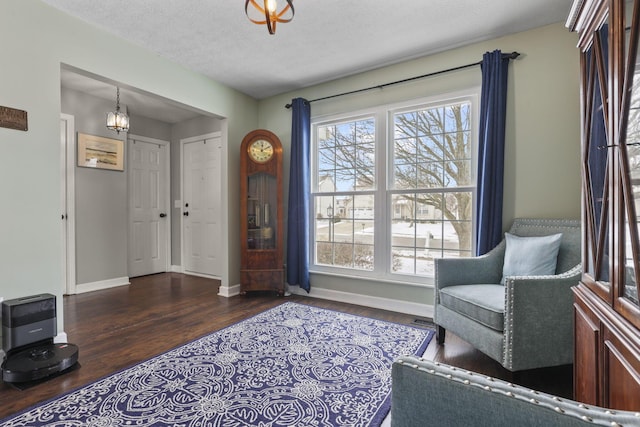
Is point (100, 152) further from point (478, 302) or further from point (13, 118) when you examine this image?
point (478, 302)

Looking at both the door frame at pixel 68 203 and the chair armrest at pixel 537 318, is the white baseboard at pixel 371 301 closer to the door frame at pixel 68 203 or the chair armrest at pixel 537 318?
the chair armrest at pixel 537 318

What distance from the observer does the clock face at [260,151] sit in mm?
3781

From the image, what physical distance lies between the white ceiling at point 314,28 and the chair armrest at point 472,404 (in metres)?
2.44

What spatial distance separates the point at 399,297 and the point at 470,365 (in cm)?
113

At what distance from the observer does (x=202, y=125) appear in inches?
193

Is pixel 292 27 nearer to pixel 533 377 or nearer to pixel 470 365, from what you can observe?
pixel 470 365

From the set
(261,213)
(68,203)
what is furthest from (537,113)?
(68,203)

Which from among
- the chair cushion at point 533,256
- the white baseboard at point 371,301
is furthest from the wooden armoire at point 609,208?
the white baseboard at point 371,301

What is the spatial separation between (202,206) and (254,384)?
11.8ft

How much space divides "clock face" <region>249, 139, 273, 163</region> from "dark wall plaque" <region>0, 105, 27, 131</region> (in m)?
2.03

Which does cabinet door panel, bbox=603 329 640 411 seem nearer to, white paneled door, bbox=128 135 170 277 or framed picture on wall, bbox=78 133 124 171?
framed picture on wall, bbox=78 133 124 171

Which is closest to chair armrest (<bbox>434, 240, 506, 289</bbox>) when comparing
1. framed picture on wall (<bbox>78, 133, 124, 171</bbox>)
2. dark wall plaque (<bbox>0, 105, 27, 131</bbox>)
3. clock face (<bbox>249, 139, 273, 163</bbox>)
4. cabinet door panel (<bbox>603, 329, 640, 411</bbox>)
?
cabinet door panel (<bbox>603, 329, 640, 411</bbox>)

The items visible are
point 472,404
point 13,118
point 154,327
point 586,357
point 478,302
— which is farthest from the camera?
point 154,327

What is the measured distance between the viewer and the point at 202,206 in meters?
4.94
